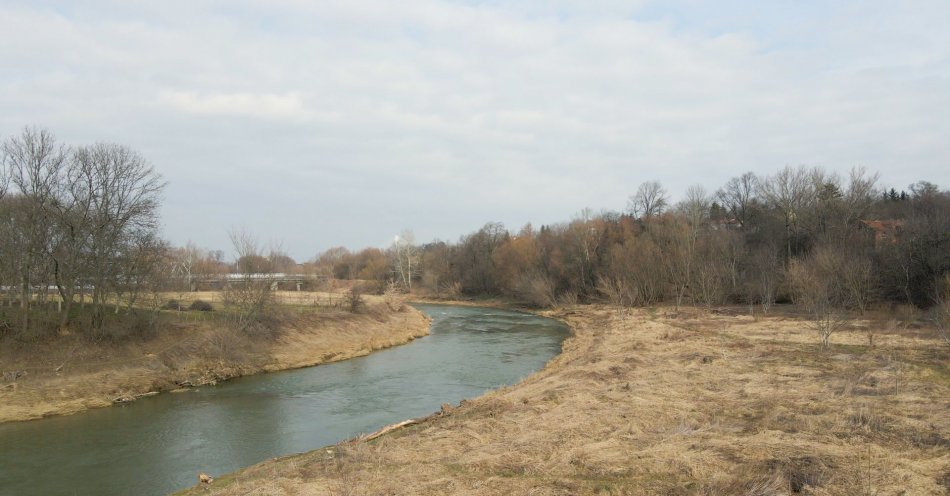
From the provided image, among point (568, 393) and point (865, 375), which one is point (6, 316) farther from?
point (865, 375)

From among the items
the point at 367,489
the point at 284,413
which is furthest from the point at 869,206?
the point at 367,489

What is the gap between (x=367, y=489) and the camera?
9602 mm

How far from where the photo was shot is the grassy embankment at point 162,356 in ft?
72.3

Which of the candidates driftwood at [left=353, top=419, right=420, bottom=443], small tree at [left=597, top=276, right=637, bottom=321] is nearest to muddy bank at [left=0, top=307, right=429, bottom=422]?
driftwood at [left=353, top=419, right=420, bottom=443]

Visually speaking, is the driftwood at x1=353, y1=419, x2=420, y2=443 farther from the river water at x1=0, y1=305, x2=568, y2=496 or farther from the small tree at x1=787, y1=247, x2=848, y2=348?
the small tree at x1=787, y1=247, x2=848, y2=348

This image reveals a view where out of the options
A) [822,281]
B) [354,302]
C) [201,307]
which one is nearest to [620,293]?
[822,281]

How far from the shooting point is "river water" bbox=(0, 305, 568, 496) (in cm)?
1473

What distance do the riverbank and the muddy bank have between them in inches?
557

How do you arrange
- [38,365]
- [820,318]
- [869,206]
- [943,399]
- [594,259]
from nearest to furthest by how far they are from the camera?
[943,399] → [38,365] → [820,318] → [869,206] → [594,259]

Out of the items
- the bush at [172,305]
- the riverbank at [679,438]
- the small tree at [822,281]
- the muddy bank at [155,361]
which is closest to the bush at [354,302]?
the muddy bank at [155,361]

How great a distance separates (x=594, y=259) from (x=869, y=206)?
29.7m

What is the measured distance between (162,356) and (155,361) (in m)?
0.61

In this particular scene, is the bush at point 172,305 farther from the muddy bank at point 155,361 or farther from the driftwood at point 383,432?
the driftwood at point 383,432

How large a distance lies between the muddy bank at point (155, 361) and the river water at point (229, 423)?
3.83 feet
